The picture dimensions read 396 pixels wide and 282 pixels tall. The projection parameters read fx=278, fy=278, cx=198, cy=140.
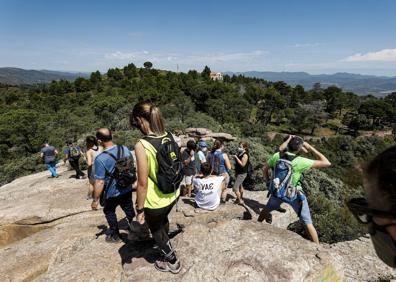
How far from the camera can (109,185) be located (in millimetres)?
4848

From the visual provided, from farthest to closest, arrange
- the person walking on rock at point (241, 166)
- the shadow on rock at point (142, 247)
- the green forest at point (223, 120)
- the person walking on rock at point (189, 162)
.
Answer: the green forest at point (223, 120)
the person walking on rock at point (189, 162)
the person walking on rock at point (241, 166)
the shadow on rock at point (142, 247)

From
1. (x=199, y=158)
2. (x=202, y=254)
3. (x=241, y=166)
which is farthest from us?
(x=199, y=158)

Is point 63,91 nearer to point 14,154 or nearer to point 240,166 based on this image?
point 14,154

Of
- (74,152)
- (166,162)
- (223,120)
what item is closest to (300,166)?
(166,162)

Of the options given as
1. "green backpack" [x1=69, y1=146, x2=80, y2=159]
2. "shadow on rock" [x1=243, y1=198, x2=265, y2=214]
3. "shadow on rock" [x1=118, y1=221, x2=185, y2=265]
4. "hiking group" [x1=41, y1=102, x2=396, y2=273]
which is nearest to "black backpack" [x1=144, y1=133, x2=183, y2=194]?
"hiking group" [x1=41, y1=102, x2=396, y2=273]

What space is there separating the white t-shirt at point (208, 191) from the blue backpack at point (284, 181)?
4.32ft

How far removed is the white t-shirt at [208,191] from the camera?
6245mm

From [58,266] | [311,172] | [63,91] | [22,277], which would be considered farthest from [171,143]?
[63,91]

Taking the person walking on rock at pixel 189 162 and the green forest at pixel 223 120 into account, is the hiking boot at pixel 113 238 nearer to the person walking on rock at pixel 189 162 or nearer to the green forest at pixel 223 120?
the person walking on rock at pixel 189 162

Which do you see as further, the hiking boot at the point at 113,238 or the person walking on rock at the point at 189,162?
Result: the person walking on rock at the point at 189,162

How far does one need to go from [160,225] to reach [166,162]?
941mm

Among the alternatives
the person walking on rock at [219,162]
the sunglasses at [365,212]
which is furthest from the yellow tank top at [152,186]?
the person walking on rock at [219,162]

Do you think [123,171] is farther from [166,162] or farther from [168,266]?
[168,266]

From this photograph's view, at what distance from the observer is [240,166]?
8016 millimetres
